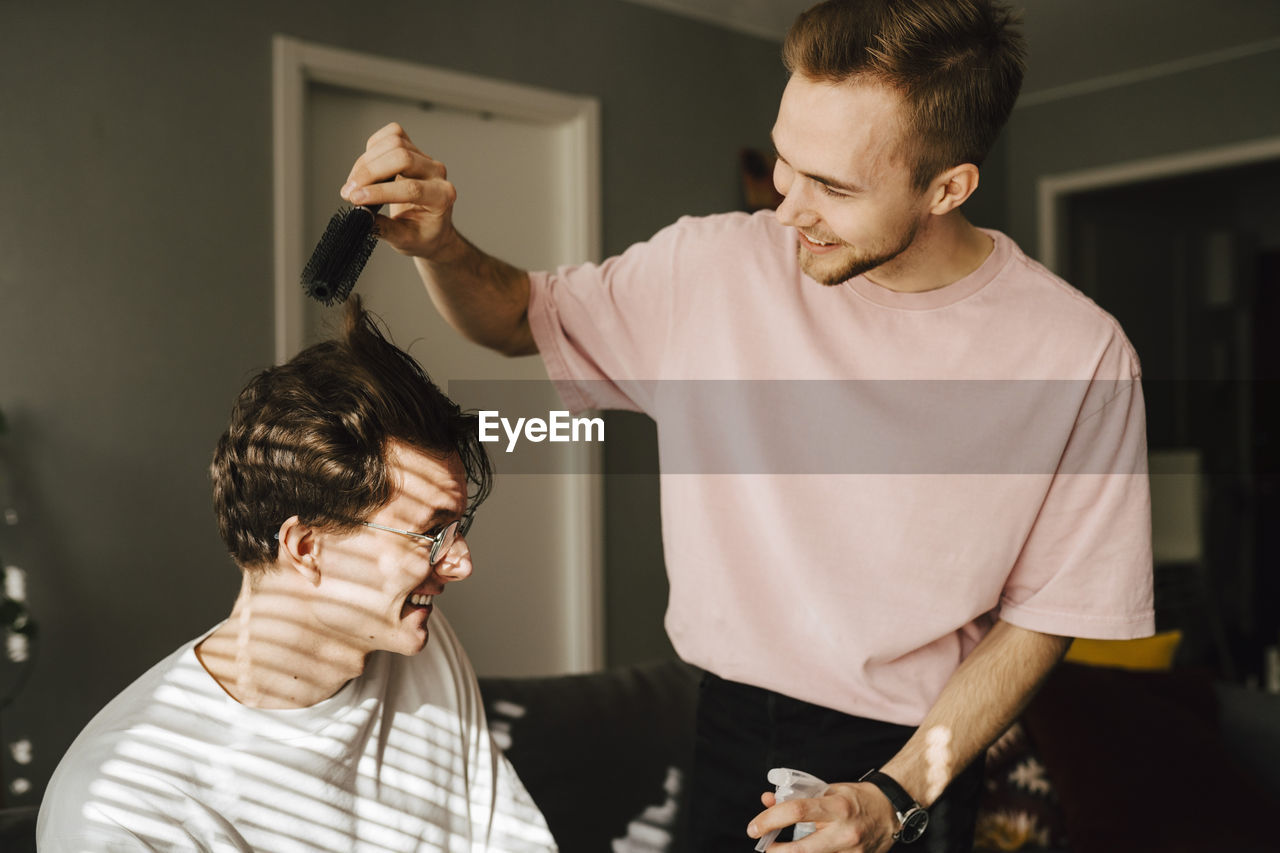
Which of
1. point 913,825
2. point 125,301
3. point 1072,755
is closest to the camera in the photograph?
point 913,825

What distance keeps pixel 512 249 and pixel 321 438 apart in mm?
2160

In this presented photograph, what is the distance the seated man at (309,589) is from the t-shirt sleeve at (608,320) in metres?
0.19

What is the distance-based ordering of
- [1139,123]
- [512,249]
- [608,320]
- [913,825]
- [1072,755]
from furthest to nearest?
1. [1139,123]
2. [512,249]
3. [1072,755]
4. [608,320]
5. [913,825]

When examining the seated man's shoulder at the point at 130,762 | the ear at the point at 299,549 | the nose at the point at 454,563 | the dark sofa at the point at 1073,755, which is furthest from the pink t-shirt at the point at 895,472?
the dark sofa at the point at 1073,755

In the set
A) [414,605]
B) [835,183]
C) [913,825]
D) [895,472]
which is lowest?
[913,825]

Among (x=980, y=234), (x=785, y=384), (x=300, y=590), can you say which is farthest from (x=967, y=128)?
(x=300, y=590)

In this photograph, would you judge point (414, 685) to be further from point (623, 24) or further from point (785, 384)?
point (623, 24)

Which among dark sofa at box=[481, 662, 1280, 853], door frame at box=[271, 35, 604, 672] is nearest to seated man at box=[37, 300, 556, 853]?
dark sofa at box=[481, 662, 1280, 853]

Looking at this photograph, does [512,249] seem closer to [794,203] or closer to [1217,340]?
[794,203]

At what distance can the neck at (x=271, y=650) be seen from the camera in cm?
99

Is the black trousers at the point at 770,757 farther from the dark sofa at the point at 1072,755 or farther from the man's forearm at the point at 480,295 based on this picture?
the man's forearm at the point at 480,295

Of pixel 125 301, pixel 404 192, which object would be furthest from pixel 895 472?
pixel 125 301

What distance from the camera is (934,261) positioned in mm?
1088

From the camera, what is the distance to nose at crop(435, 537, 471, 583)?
0.99 metres
